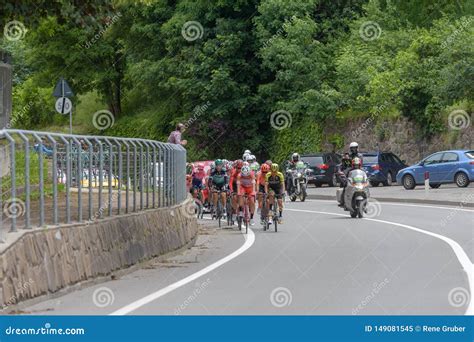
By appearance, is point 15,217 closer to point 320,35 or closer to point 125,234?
point 125,234

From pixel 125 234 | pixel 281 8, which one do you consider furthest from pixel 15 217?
pixel 281 8

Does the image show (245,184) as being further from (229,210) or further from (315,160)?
(315,160)

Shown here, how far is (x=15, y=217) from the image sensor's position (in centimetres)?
1290

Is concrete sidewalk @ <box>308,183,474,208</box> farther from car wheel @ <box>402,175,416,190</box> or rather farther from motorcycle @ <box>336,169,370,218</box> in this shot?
motorcycle @ <box>336,169,370,218</box>

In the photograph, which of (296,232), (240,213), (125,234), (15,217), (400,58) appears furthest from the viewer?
(400,58)

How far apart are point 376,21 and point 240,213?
3309cm
